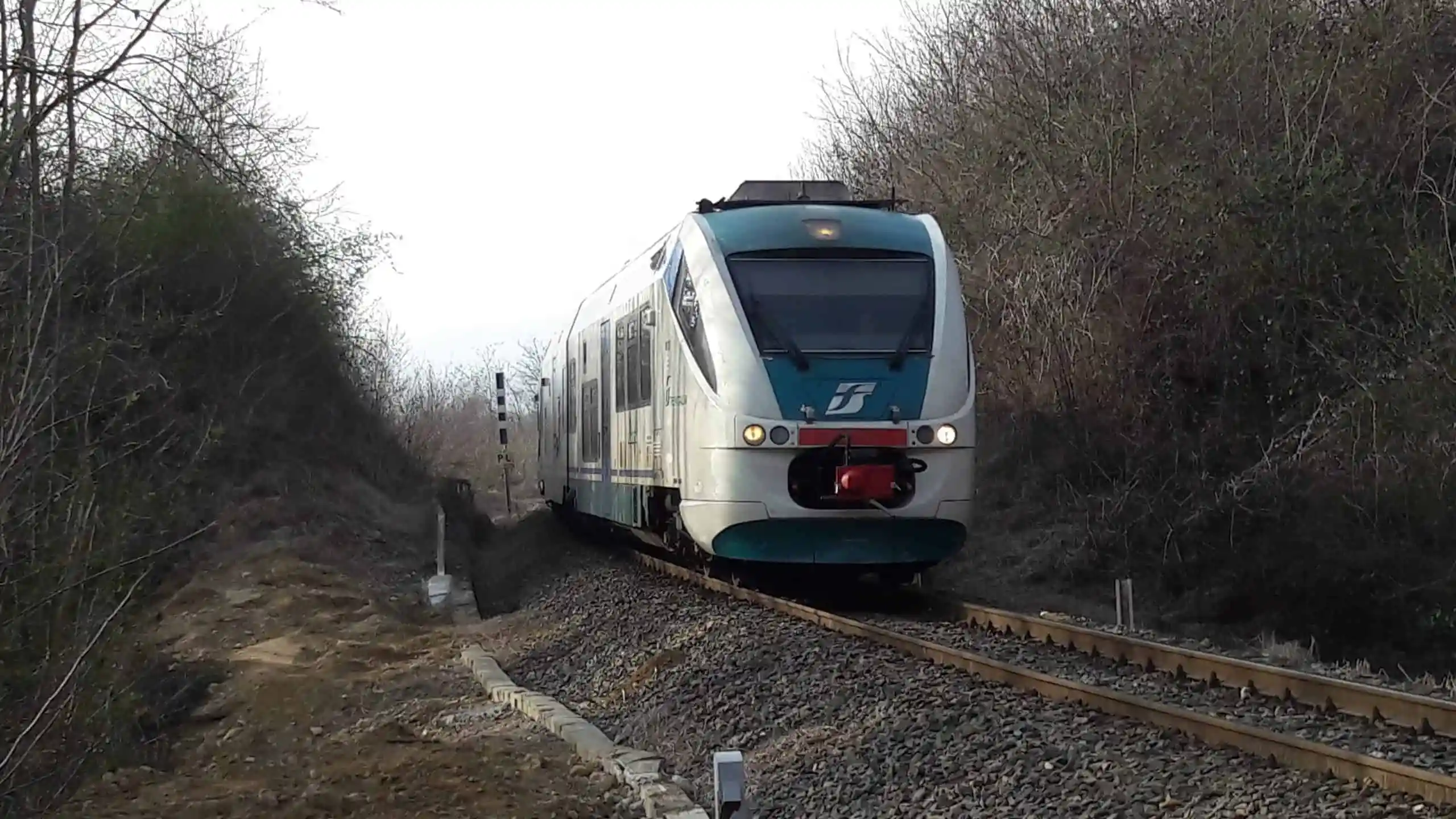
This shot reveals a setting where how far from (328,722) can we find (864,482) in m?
4.12

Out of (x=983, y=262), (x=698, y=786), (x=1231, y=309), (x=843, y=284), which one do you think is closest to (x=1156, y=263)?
(x=1231, y=309)

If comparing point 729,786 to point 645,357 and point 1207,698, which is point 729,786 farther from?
point 645,357

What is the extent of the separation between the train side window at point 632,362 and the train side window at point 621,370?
16cm

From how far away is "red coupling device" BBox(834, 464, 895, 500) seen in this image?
10664 millimetres

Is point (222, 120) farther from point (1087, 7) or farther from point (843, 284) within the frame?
point (1087, 7)

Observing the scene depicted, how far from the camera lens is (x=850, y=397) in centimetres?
1096

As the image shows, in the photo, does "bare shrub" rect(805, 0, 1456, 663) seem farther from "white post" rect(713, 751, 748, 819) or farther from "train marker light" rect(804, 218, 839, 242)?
"white post" rect(713, 751, 748, 819)

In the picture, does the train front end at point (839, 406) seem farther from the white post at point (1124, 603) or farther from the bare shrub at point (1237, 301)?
the bare shrub at point (1237, 301)

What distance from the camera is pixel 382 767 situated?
7582 mm

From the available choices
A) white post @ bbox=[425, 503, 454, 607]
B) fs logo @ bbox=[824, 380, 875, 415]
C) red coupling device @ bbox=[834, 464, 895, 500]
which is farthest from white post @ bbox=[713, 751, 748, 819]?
white post @ bbox=[425, 503, 454, 607]

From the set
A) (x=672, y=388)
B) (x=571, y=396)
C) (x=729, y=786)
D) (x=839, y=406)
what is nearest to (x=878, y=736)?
(x=729, y=786)

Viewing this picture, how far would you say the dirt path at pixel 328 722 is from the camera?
273 inches

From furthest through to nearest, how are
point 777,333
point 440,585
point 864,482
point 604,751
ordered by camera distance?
point 440,585 < point 777,333 < point 864,482 < point 604,751

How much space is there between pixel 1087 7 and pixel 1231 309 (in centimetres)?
574
